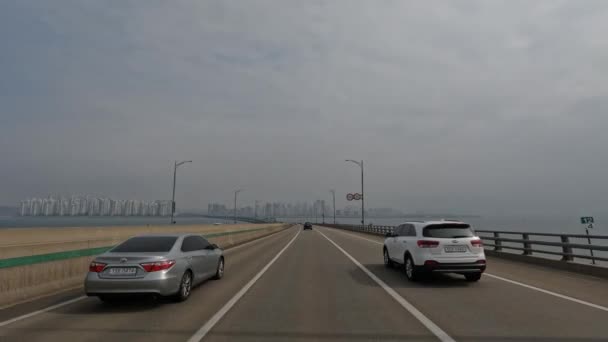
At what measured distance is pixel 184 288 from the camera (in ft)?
27.6

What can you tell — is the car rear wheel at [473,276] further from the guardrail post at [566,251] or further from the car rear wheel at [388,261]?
the guardrail post at [566,251]

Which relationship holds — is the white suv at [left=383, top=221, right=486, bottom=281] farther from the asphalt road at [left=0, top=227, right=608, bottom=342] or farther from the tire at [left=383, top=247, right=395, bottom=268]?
the tire at [left=383, top=247, right=395, bottom=268]

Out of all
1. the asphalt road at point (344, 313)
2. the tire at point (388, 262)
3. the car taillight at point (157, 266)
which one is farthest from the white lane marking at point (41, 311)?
the tire at point (388, 262)

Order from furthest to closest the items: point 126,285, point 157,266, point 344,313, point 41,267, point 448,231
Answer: point 448,231
point 41,267
point 157,266
point 126,285
point 344,313

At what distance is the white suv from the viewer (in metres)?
10.1

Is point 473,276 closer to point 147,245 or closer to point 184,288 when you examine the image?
point 184,288

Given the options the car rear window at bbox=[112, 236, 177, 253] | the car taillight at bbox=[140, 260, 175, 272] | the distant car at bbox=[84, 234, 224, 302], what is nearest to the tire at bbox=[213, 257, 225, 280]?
the distant car at bbox=[84, 234, 224, 302]

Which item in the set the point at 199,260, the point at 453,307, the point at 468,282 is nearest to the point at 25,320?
the point at 199,260

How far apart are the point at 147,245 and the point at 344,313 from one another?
177 inches

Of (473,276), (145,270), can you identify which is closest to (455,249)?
(473,276)

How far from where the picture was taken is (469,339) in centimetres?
562

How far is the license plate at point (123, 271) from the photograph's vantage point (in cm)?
763

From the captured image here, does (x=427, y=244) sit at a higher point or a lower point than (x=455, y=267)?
higher

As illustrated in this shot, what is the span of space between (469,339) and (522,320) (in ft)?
5.42
